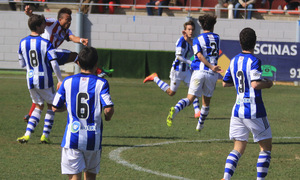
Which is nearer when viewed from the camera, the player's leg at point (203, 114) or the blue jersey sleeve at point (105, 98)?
the blue jersey sleeve at point (105, 98)

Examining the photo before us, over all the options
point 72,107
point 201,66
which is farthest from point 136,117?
point 72,107

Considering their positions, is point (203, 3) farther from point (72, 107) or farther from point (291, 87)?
point (72, 107)

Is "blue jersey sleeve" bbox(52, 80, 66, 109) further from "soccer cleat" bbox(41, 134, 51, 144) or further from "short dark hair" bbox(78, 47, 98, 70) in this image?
"soccer cleat" bbox(41, 134, 51, 144)

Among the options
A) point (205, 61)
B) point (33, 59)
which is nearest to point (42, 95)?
point (33, 59)

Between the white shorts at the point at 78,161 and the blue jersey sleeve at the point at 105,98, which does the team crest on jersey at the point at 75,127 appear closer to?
the white shorts at the point at 78,161

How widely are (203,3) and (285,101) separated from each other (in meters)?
11.4

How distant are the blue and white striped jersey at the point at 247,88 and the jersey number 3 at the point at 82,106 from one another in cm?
199

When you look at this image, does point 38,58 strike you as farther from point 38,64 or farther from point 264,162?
point 264,162

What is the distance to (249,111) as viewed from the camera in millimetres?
6371

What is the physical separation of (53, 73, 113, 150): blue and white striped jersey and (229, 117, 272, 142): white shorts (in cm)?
186

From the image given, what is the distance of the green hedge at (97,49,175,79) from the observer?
23.7m

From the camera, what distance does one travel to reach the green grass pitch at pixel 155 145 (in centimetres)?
722

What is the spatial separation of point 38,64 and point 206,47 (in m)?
2.92

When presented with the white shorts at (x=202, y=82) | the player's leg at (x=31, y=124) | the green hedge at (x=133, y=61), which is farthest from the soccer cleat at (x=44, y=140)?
the green hedge at (x=133, y=61)
